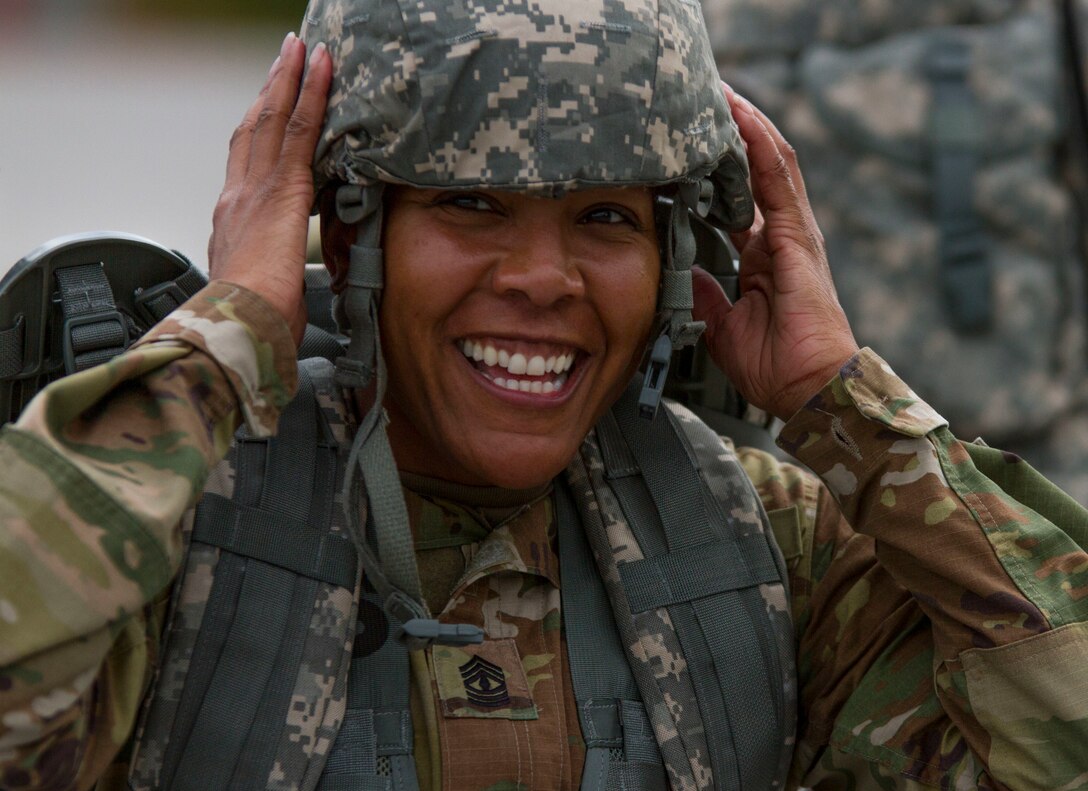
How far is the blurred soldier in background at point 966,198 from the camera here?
5793 mm

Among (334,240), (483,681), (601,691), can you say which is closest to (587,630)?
(601,691)

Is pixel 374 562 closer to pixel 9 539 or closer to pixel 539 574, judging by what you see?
pixel 539 574

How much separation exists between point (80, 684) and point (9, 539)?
0.73 feet

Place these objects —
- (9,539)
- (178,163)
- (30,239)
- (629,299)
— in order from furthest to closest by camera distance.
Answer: (178,163) < (30,239) < (629,299) < (9,539)

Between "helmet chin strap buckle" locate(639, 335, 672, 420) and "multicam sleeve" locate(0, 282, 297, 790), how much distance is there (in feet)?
2.26

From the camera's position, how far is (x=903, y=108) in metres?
5.86

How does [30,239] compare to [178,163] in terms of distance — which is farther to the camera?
[178,163]

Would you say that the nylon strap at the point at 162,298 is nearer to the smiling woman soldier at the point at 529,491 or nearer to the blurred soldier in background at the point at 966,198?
the smiling woman soldier at the point at 529,491

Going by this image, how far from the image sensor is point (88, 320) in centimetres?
255

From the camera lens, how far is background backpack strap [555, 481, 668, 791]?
100 inches

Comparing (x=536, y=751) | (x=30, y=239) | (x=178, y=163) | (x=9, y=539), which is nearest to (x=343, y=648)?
(x=536, y=751)

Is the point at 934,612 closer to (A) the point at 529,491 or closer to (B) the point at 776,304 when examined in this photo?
(B) the point at 776,304

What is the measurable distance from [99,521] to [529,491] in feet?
2.93

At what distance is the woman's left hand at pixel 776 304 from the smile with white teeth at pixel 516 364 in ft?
1.35
